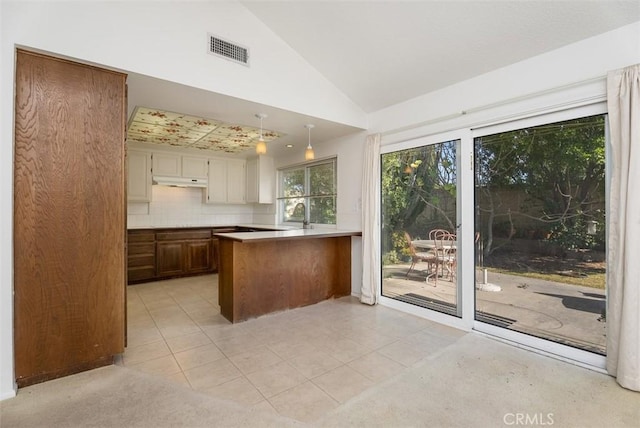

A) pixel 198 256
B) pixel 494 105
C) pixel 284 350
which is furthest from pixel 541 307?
pixel 198 256

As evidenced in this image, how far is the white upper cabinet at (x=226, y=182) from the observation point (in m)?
5.82

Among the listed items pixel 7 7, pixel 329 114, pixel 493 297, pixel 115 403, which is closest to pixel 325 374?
pixel 115 403

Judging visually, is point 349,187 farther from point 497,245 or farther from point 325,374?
point 325,374

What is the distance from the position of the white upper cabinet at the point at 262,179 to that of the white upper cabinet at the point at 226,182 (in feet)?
1.04

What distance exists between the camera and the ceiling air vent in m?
2.62

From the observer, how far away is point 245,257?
A: 3.26m

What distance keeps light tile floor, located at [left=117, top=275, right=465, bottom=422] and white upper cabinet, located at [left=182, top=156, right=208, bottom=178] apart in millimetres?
2628

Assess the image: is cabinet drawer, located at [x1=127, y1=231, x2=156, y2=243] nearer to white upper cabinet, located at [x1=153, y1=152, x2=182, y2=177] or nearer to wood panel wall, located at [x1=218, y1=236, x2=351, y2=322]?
white upper cabinet, located at [x1=153, y1=152, x2=182, y2=177]

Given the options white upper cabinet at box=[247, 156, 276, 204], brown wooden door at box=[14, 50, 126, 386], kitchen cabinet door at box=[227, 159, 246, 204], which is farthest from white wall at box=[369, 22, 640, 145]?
kitchen cabinet door at box=[227, 159, 246, 204]

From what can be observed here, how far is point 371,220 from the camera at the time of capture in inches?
146

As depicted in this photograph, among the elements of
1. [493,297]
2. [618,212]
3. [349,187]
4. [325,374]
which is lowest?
[325,374]

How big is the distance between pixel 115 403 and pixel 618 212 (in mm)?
3572

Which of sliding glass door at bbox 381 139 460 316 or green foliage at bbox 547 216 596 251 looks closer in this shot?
green foliage at bbox 547 216 596 251

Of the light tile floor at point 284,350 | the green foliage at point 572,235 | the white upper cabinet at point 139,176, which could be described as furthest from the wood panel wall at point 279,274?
the white upper cabinet at point 139,176
